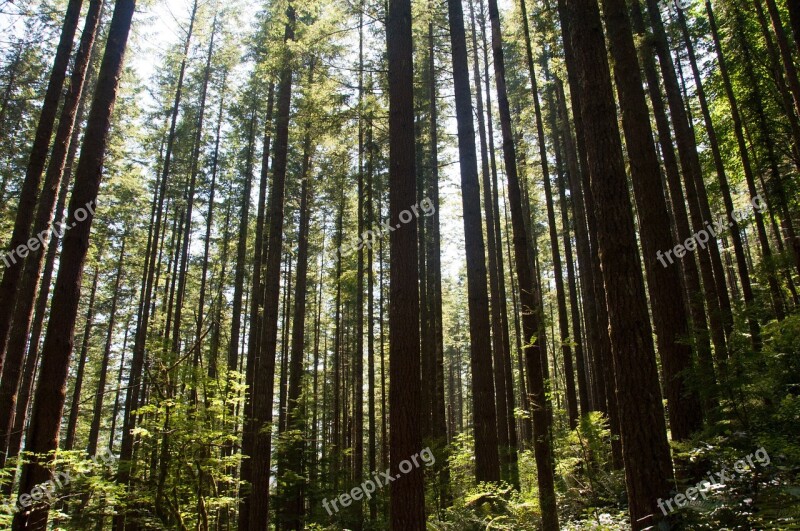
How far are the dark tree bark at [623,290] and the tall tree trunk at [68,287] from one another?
6904mm

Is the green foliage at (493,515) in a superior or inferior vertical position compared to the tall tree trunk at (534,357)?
inferior

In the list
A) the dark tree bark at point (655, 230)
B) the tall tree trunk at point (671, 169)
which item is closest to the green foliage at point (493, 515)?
the dark tree bark at point (655, 230)

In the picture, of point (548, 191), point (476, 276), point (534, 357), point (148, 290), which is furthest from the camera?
point (148, 290)

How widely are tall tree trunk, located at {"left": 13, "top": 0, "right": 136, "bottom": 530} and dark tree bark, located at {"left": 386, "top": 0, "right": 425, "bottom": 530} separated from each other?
446 centimetres

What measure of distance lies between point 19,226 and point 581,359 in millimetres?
14658

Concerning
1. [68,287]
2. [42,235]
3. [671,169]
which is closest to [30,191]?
[42,235]

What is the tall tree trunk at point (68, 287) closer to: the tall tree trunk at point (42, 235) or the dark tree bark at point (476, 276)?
the tall tree trunk at point (42, 235)

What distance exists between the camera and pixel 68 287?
6523mm

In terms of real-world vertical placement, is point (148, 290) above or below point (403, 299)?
above

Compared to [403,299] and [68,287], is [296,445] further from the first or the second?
[403,299]

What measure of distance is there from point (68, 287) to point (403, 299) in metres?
4.85

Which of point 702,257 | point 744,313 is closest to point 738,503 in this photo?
point 744,313

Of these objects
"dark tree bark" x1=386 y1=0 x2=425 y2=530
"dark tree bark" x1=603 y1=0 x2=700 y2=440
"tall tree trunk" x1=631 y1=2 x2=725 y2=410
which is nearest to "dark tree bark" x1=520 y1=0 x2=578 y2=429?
"tall tree trunk" x1=631 y1=2 x2=725 y2=410

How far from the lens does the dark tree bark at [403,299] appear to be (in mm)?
5887
